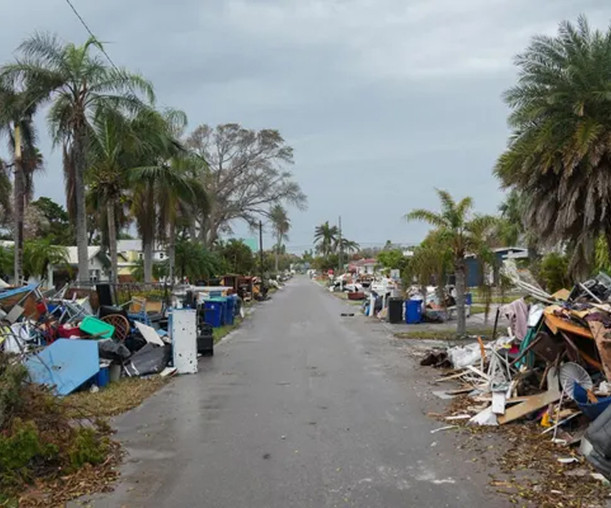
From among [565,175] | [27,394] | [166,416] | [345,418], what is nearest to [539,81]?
[565,175]

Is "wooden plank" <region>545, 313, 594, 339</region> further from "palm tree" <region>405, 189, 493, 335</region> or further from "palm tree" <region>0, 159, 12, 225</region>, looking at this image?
"palm tree" <region>0, 159, 12, 225</region>

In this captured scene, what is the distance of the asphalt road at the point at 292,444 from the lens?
5570 mm

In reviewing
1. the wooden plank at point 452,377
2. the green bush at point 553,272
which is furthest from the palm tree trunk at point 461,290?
the wooden plank at point 452,377

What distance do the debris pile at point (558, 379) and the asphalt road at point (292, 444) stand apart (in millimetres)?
1048

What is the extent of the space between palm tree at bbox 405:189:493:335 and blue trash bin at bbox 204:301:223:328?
9161 mm

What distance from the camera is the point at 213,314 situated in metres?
23.9

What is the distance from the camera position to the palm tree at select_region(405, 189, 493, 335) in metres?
18.6

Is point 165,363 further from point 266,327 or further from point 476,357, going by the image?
point 266,327

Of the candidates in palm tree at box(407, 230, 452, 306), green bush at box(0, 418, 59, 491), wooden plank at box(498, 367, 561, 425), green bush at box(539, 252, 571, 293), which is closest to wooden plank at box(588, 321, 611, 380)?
wooden plank at box(498, 367, 561, 425)

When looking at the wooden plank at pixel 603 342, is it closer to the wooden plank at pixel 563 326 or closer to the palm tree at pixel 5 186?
the wooden plank at pixel 563 326

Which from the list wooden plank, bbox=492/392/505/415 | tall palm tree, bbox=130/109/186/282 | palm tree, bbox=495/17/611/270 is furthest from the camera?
tall palm tree, bbox=130/109/186/282

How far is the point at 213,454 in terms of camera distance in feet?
22.7

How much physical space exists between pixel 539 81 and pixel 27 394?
13.5 m

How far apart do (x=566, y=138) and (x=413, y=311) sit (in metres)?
11.0
